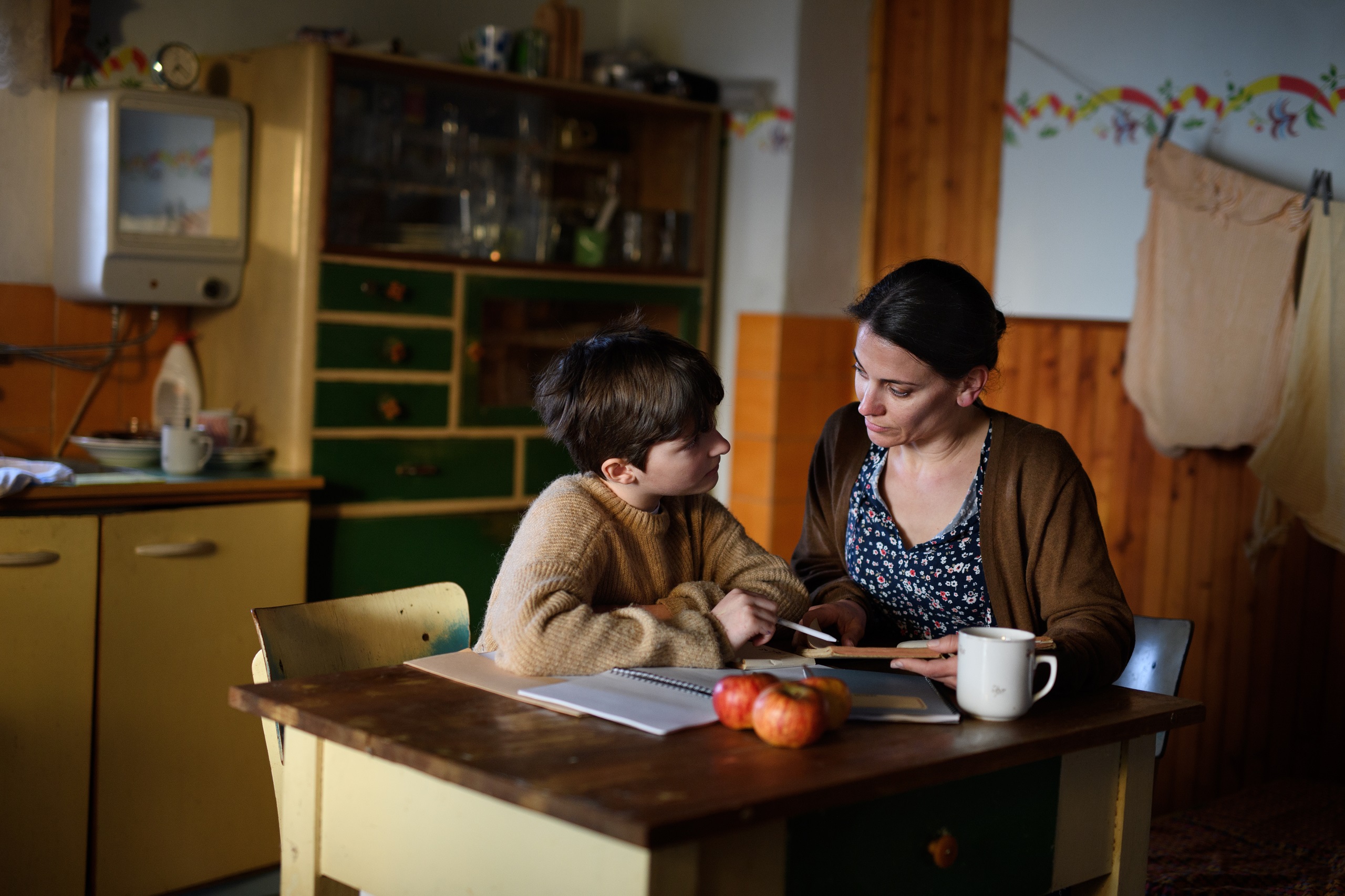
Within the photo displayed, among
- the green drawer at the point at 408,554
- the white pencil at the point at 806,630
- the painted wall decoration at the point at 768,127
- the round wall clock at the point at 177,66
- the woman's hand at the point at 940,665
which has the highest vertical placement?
the painted wall decoration at the point at 768,127

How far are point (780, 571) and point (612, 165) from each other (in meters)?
2.29

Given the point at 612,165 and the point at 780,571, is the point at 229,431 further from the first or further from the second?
the point at 780,571

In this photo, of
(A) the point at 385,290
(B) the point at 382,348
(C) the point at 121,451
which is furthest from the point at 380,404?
(C) the point at 121,451

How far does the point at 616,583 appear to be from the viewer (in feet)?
5.58

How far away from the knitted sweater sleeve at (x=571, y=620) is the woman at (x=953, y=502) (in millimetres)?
335

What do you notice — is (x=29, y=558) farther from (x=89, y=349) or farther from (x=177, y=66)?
(x=177, y=66)

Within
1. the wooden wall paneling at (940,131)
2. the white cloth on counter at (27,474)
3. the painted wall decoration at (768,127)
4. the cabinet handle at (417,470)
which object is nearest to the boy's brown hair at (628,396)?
the white cloth on counter at (27,474)

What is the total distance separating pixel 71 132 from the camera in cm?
310

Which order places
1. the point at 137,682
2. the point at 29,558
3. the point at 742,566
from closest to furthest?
the point at 742,566
the point at 29,558
the point at 137,682

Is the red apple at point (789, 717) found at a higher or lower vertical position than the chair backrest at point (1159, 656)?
higher

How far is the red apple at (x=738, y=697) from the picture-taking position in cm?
134

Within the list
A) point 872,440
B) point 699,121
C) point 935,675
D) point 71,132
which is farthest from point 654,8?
point 935,675

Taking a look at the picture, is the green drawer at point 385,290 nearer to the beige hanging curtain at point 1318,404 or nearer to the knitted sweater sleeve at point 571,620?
the knitted sweater sleeve at point 571,620

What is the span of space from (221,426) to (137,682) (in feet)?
2.18
